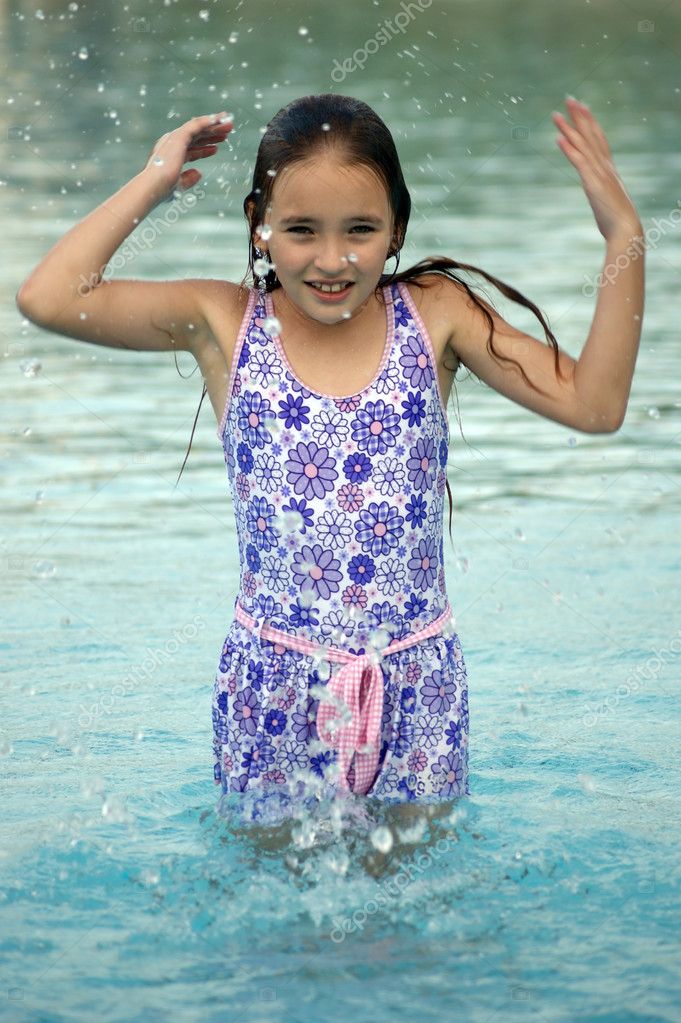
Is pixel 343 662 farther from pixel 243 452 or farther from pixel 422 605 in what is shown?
pixel 243 452

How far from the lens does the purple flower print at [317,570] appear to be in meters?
3.41

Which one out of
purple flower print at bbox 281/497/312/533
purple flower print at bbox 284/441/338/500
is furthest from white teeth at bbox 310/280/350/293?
purple flower print at bbox 281/497/312/533

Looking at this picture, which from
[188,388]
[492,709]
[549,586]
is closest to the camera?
[492,709]

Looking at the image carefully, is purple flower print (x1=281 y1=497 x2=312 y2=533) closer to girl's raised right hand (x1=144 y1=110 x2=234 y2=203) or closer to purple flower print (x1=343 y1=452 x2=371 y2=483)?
purple flower print (x1=343 y1=452 x2=371 y2=483)

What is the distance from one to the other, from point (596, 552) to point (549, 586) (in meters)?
0.36

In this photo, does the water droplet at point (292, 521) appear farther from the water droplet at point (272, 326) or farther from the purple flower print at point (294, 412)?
the water droplet at point (272, 326)

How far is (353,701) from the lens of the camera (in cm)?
336

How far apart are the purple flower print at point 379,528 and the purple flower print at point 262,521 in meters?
0.18

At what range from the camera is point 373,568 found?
3.42m

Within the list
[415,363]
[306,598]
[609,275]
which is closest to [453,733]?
[306,598]

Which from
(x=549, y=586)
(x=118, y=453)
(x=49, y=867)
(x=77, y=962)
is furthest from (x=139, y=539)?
(x=77, y=962)

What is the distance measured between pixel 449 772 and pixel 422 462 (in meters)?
0.66

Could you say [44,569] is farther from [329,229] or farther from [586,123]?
[586,123]

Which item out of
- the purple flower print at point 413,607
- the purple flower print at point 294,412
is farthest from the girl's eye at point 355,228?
the purple flower print at point 413,607
